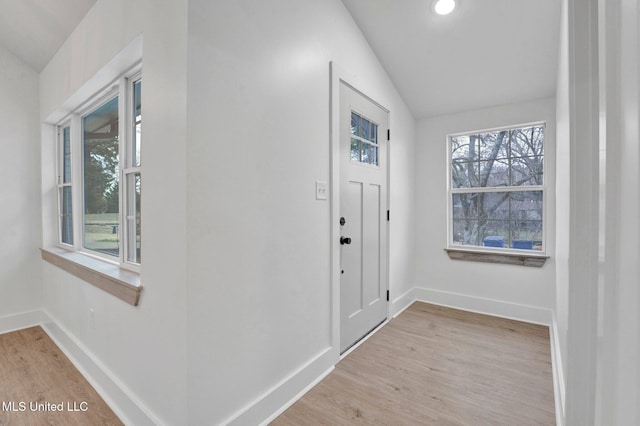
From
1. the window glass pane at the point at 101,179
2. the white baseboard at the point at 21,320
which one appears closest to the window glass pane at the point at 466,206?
the window glass pane at the point at 101,179

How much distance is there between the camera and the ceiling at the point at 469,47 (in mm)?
2330

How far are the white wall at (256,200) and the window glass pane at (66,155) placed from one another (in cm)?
264

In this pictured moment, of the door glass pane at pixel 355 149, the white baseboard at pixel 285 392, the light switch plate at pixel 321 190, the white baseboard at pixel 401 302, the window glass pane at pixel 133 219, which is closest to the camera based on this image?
the white baseboard at pixel 285 392

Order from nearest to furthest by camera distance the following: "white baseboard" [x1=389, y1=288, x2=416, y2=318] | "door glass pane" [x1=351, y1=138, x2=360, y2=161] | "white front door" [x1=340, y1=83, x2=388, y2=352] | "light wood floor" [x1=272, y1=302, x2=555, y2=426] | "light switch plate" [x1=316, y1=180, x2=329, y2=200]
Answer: "light wood floor" [x1=272, y1=302, x2=555, y2=426]
"light switch plate" [x1=316, y1=180, x2=329, y2=200]
"white front door" [x1=340, y1=83, x2=388, y2=352]
"door glass pane" [x1=351, y1=138, x2=360, y2=161]
"white baseboard" [x1=389, y1=288, x2=416, y2=318]

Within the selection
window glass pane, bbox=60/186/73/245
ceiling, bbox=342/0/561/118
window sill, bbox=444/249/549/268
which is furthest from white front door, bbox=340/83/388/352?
window glass pane, bbox=60/186/73/245

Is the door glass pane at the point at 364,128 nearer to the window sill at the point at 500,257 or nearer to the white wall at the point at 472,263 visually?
the white wall at the point at 472,263

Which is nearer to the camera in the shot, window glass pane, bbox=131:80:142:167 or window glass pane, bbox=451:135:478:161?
window glass pane, bbox=131:80:142:167

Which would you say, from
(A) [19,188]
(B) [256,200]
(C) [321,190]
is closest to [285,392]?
(B) [256,200]

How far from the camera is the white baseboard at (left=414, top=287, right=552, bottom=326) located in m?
3.06

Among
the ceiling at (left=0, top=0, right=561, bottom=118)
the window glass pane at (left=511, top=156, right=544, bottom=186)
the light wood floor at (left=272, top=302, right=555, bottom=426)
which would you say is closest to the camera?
the light wood floor at (left=272, top=302, right=555, bottom=426)

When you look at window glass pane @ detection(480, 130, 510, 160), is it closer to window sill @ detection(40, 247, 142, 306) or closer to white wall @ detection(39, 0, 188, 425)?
white wall @ detection(39, 0, 188, 425)

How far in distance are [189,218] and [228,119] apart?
530 millimetres

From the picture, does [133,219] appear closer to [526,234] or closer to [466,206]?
[466,206]

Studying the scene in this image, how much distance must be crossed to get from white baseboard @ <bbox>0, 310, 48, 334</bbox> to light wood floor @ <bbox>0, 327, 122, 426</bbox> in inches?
14.5
